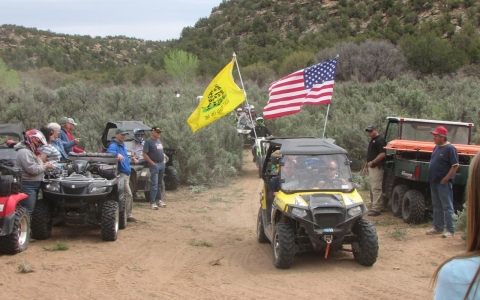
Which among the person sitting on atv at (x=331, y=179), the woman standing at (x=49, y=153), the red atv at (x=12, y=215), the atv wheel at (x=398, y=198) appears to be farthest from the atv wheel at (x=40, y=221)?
the atv wheel at (x=398, y=198)

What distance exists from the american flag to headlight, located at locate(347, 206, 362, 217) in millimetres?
4838

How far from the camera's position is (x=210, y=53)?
2222 inches

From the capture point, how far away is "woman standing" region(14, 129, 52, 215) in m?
8.34

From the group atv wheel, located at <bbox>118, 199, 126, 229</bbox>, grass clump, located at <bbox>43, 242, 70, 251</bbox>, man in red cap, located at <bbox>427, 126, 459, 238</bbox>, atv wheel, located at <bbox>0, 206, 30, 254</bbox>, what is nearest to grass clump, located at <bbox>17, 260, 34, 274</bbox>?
atv wheel, located at <bbox>0, 206, 30, 254</bbox>

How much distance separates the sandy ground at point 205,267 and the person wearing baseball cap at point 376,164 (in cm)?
67

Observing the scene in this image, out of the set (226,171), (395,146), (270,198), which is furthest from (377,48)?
(270,198)

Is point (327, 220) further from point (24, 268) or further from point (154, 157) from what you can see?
point (154, 157)

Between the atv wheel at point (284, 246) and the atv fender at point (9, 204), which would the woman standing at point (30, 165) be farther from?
the atv wheel at point (284, 246)

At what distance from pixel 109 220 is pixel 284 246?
10.2 feet

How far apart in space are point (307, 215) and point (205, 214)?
4.94 m

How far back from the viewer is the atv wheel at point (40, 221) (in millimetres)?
8766

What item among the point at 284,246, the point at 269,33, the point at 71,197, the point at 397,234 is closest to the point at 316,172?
the point at 284,246

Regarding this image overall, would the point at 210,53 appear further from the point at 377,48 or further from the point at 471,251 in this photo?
the point at 471,251

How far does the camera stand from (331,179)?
775 cm
